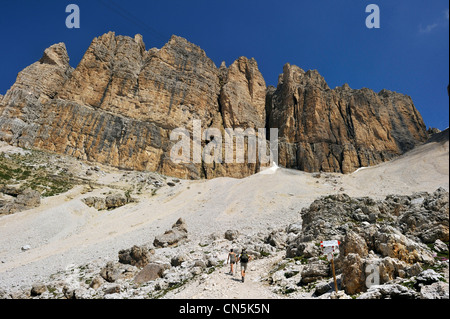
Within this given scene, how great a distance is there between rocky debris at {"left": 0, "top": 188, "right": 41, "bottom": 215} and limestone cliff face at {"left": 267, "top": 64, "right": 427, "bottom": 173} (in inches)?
2068

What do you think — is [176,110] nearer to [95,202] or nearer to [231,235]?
[95,202]

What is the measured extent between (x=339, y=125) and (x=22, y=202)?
70.1 meters

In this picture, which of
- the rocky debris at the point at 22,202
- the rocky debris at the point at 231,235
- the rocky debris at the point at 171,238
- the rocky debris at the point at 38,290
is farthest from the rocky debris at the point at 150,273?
the rocky debris at the point at 22,202

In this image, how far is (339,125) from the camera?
71938mm

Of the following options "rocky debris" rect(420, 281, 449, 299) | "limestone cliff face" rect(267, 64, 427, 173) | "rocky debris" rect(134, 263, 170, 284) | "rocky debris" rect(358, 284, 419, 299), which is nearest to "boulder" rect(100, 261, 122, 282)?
"rocky debris" rect(134, 263, 170, 284)

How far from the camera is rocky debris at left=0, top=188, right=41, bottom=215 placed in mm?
28636

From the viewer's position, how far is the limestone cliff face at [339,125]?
219 ft

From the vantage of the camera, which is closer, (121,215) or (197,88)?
(121,215)

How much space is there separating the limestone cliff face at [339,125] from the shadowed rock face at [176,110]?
29cm

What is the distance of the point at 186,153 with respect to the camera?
200 feet

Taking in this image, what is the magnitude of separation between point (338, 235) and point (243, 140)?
5732cm

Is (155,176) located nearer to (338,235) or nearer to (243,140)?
(243,140)

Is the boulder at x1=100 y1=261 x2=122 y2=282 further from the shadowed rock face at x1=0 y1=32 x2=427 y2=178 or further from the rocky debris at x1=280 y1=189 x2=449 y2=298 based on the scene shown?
Answer: the shadowed rock face at x1=0 y1=32 x2=427 y2=178
